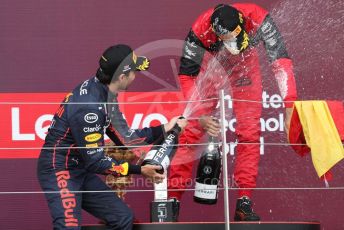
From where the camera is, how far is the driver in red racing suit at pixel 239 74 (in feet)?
16.5

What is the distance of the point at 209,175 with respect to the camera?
201 inches

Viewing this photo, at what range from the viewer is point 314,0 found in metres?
6.14

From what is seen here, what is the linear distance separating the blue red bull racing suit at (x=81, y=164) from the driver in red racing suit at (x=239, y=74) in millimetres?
406

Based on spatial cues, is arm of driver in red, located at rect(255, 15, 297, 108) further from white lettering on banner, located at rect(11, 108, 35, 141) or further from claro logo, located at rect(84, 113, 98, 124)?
white lettering on banner, located at rect(11, 108, 35, 141)

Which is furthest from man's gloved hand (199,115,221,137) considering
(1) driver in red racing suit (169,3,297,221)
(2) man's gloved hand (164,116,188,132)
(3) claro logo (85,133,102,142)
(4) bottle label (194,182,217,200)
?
(3) claro logo (85,133,102,142)

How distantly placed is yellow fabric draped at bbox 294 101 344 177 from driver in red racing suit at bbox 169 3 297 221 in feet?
0.44

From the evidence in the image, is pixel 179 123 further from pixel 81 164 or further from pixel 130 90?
pixel 130 90

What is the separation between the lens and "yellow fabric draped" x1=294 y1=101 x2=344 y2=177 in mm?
4820

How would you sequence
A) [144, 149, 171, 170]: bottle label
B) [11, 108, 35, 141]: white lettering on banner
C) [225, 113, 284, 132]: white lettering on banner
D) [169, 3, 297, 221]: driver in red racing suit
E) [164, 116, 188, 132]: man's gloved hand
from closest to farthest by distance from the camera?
[144, 149, 171, 170]: bottle label, [164, 116, 188, 132]: man's gloved hand, [169, 3, 297, 221]: driver in red racing suit, [11, 108, 35, 141]: white lettering on banner, [225, 113, 284, 132]: white lettering on banner

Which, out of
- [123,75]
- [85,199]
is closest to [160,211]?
[85,199]

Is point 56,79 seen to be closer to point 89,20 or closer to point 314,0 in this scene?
point 89,20

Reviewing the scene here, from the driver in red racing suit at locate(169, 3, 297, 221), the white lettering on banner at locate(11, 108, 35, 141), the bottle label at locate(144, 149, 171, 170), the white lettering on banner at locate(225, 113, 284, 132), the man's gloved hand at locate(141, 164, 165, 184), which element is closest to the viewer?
the man's gloved hand at locate(141, 164, 165, 184)

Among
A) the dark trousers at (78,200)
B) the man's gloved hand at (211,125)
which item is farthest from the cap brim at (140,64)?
the dark trousers at (78,200)

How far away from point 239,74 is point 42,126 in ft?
4.29
